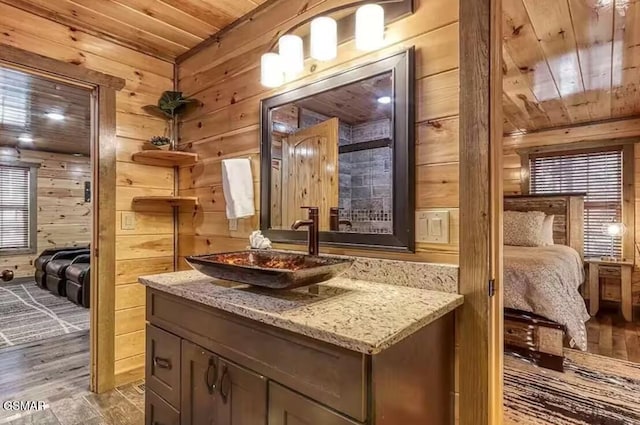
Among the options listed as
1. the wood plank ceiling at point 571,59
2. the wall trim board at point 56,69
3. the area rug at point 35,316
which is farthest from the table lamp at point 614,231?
the area rug at point 35,316

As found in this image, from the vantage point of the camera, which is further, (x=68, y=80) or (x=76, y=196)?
(x=76, y=196)

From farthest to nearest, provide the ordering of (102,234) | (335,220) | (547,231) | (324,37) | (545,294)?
(547,231) < (545,294) < (102,234) < (335,220) < (324,37)

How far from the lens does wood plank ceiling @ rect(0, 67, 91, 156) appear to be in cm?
310

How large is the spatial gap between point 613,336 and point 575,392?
1.56 m

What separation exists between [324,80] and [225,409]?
1413 millimetres

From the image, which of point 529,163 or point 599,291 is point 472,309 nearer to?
point 599,291

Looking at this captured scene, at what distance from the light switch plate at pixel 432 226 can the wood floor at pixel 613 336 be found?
2.69m

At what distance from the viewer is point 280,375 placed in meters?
0.99

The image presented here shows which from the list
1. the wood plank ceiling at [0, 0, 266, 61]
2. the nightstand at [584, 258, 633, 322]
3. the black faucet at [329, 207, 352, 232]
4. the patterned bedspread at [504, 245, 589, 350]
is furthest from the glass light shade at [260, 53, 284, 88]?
the nightstand at [584, 258, 633, 322]

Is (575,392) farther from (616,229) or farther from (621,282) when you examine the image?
(616,229)

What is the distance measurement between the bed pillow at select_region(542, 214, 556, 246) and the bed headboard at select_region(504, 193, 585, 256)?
16 cm

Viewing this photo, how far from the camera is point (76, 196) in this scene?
6840mm

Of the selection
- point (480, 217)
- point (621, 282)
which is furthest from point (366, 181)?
point (621, 282)

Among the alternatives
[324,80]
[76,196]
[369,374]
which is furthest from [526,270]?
[76,196]
